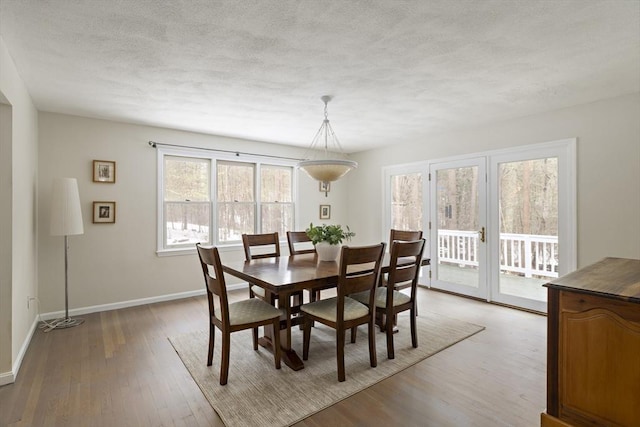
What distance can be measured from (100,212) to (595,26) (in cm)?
499

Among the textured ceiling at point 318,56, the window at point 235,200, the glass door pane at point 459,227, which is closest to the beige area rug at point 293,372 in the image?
the glass door pane at point 459,227

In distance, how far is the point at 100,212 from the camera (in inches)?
156

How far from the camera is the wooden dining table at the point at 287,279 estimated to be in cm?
227

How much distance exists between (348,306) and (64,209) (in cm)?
320

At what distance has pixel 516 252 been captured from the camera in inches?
161

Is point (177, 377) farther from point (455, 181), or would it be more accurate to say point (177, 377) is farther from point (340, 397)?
point (455, 181)

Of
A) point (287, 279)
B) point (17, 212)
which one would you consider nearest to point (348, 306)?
point (287, 279)

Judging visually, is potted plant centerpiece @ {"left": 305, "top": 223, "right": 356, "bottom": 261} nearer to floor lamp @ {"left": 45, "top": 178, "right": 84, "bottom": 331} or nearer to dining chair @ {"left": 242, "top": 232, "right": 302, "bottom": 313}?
dining chair @ {"left": 242, "top": 232, "right": 302, "bottom": 313}

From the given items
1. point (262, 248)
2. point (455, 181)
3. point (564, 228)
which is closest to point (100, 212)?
point (262, 248)

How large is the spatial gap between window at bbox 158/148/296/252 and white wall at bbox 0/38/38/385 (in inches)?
55.1

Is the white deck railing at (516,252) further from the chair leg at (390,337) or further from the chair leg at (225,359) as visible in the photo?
the chair leg at (225,359)

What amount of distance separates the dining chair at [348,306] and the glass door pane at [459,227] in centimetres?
257

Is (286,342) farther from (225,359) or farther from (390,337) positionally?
(390,337)

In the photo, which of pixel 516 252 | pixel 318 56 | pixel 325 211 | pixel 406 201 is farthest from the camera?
pixel 325 211
